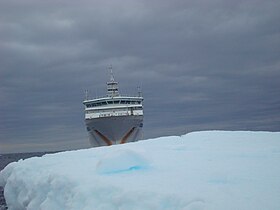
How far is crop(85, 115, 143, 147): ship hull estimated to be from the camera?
147 ft

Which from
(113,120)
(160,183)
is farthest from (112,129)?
(160,183)

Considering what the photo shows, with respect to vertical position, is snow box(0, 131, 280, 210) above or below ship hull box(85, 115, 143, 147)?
below

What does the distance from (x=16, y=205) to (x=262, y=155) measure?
6.42 m

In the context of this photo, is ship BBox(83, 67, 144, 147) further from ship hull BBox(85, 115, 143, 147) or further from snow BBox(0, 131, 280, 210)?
snow BBox(0, 131, 280, 210)

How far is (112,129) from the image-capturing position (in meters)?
44.9

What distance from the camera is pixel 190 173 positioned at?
615cm

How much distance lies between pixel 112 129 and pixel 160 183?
130ft

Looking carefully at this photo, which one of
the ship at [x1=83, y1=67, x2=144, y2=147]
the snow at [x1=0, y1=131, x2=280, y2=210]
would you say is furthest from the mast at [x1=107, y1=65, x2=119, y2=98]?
the snow at [x1=0, y1=131, x2=280, y2=210]

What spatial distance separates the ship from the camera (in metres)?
45.0

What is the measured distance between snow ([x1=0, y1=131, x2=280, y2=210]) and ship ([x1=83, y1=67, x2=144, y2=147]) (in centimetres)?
3508

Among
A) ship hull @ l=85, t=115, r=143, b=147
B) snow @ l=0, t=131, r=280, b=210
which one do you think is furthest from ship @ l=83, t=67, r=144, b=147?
snow @ l=0, t=131, r=280, b=210

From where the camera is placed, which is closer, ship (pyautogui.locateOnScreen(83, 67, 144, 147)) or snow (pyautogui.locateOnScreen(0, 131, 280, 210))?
snow (pyautogui.locateOnScreen(0, 131, 280, 210))

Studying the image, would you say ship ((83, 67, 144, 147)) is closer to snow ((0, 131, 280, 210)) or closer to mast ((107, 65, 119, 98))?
mast ((107, 65, 119, 98))

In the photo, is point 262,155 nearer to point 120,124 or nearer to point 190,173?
point 190,173
